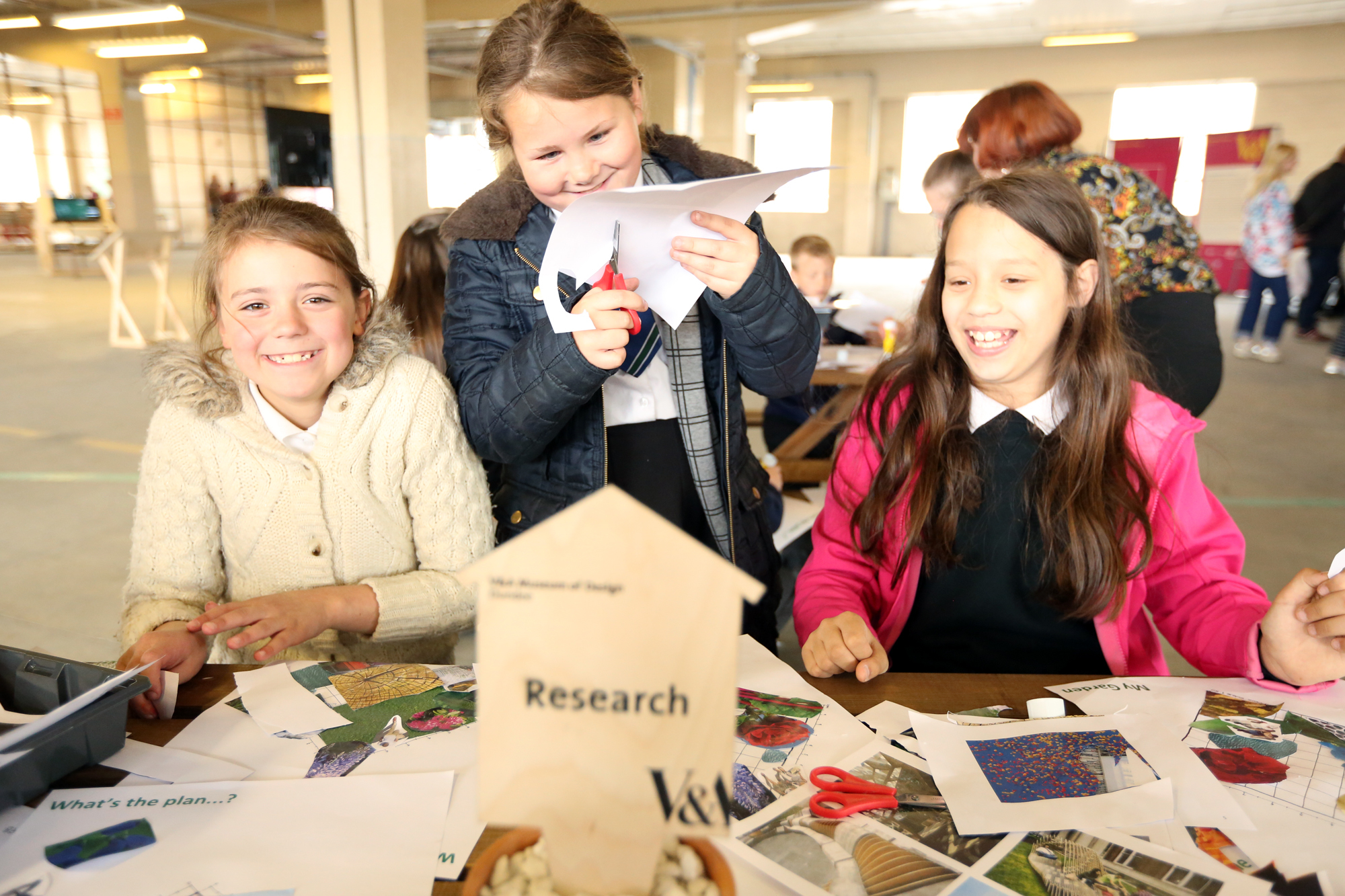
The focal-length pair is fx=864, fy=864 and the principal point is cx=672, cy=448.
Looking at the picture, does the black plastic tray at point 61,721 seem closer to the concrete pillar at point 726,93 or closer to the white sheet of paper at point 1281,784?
the white sheet of paper at point 1281,784

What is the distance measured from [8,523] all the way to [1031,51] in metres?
7.87


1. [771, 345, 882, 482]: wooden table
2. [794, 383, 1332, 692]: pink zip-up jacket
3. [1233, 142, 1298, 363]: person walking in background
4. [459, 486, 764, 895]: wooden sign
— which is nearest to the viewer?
[459, 486, 764, 895]: wooden sign

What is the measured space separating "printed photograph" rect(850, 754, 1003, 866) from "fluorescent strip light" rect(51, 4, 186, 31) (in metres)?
4.65

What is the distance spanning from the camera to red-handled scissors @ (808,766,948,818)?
0.73 meters

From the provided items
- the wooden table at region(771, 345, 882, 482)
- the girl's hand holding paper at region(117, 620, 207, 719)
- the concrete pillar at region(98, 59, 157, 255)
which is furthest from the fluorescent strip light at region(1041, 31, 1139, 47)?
the girl's hand holding paper at region(117, 620, 207, 719)

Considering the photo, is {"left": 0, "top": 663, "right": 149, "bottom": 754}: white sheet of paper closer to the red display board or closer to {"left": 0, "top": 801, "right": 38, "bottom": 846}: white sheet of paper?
{"left": 0, "top": 801, "right": 38, "bottom": 846}: white sheet of paper

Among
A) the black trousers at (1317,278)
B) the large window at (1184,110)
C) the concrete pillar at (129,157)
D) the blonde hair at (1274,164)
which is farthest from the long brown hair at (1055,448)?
the large window at (1184,110)

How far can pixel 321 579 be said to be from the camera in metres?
1.23

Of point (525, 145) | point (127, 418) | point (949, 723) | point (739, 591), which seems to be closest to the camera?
point (739, 591)

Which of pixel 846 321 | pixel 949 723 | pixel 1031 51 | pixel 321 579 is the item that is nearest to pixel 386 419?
pixel 321 579

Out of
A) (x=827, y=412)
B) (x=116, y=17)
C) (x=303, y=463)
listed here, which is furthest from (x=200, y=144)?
(x=303, y=463)

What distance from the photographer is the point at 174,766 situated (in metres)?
0.80

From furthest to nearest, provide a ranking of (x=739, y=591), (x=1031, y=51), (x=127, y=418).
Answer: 1. (x=1031, y=51)
2. (x=127, y=418)
3. (x=739, y=591)

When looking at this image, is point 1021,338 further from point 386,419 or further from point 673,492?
point 386,419
